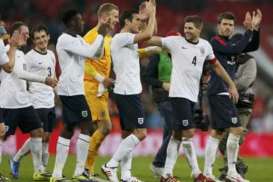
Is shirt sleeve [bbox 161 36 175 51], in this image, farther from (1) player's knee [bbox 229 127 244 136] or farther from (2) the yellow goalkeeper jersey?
(1) player's knee [bbox 229 127 244 136]

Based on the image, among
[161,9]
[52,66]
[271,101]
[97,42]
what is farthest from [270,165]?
[161,9]

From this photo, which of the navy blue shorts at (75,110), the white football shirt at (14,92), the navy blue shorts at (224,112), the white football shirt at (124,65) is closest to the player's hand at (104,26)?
the white football shirt at (124,65)

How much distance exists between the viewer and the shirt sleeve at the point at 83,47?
12969 mm

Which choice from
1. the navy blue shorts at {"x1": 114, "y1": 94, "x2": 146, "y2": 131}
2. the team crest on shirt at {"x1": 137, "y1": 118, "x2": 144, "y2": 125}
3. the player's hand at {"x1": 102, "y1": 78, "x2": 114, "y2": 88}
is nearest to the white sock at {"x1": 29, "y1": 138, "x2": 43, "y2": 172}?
the player's hand at {"x1": 102, "y1": 78, "x2": 114, "y2": 88}

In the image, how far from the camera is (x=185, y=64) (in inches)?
556

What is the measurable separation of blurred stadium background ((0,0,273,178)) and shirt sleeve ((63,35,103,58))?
10735 mm

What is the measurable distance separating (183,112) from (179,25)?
57.4 feet

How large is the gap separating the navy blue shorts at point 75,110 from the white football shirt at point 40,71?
216 centimetres

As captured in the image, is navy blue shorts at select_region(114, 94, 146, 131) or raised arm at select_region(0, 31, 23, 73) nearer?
raised arm at select_region(0, 31, 23, 73)

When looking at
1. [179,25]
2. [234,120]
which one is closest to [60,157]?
[234,120]

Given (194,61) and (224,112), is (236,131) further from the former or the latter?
(194,61)

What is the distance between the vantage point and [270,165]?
20250 millimetres

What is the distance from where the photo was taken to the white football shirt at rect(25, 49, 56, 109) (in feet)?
52.0

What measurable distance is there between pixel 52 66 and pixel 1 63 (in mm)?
2725
